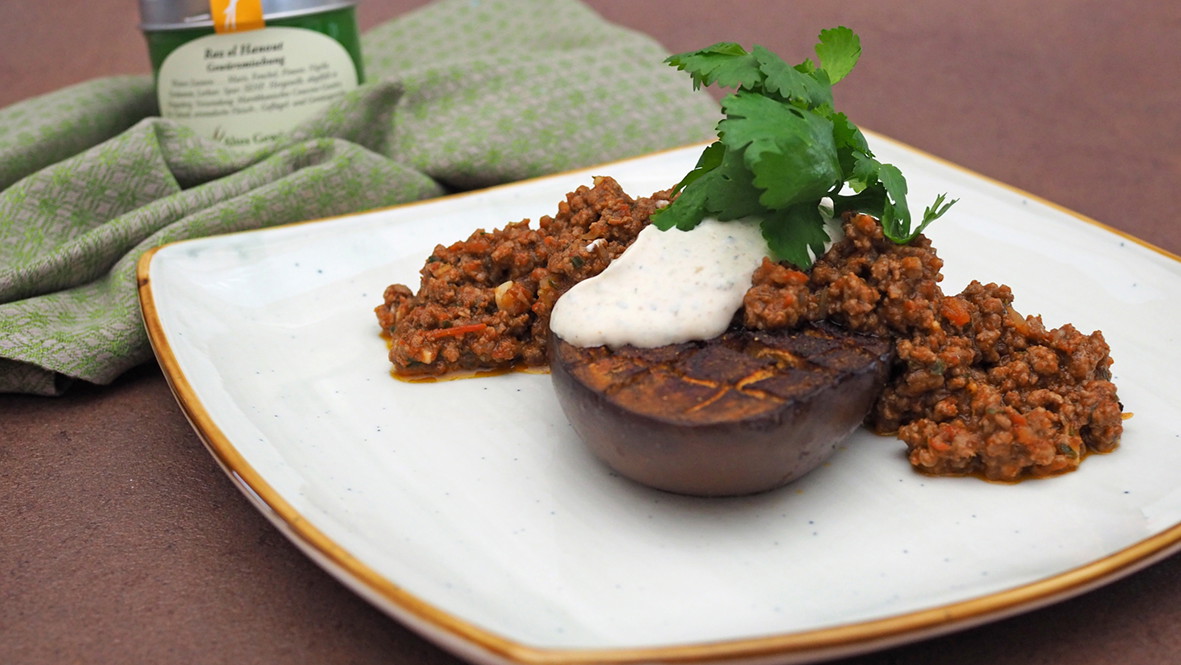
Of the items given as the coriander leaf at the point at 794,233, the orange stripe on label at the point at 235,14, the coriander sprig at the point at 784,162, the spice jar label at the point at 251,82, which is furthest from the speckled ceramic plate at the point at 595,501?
the orange stripe on label at the point at 235,14

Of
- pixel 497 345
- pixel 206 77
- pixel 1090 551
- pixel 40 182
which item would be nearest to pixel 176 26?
pixel 206 77

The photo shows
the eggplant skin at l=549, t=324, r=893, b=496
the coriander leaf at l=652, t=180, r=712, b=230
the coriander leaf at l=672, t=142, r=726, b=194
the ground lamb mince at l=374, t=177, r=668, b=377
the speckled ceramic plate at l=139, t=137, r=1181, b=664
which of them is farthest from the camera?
the ground lamb mince at l=374, t=177, r=668, b=377

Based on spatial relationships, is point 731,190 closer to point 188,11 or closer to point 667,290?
point 667,290

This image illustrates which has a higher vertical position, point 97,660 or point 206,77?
point 206,77

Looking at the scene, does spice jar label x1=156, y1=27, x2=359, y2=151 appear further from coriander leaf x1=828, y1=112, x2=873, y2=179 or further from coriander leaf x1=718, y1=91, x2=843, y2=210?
coriander leaf x1=828, y1=112, x2=873, y2=179

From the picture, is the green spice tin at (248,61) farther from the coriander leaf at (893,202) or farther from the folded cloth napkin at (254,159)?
the coriander leaf at (893,202)

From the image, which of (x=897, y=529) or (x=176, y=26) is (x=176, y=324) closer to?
(x=176, y=26)

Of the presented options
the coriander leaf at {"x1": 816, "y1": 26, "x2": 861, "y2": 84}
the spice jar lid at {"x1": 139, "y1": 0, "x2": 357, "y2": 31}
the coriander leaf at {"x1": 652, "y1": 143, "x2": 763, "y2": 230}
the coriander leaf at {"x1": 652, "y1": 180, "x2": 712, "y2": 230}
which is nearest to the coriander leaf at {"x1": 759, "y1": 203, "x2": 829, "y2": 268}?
the coriander leaf at {"x1": 652, "y1": 143, "x2": 763, "y2": 230}
